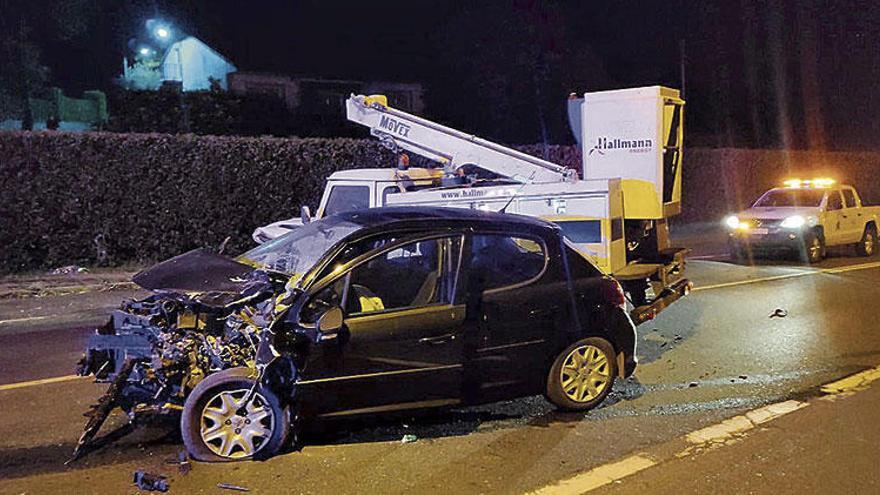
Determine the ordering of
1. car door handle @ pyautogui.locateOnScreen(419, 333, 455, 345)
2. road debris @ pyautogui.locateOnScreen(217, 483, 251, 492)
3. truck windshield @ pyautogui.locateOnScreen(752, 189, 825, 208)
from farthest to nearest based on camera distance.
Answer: truck windshield @ pyautogui.locateOnScreen(752, 189, 825, 208)
car door handle @ pyautogui.locateOnScreen(419, 333, 455, 345)
road debris @ pyautogui.locateOnScreen(217, 483, 251, 492)

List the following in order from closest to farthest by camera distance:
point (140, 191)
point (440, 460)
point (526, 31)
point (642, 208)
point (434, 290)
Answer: point (440, 460), point (434, 290), point (642, 208), point (140, 191), point (526, 31)

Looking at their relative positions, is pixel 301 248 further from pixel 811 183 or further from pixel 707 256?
Answer: pixel 811 183

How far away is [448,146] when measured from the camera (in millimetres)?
11258

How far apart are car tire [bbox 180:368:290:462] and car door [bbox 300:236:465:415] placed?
29cm

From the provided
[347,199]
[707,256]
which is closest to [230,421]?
[347,199]

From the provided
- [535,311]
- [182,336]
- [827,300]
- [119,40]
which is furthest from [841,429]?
[119,40]

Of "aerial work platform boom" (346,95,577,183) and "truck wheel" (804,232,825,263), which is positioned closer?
"aerial work platform boom" (346,95,577,183)

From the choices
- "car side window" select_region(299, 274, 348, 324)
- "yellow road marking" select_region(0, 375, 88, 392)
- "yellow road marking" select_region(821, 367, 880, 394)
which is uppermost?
"car side window" select_region(299, 274, 348, 324)

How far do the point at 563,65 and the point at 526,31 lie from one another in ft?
5.84

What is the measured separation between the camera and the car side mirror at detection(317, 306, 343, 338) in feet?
16.0

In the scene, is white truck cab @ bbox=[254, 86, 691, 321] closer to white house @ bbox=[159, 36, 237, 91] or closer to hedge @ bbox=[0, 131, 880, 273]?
hedge @ bbox=[0, 131, 880, 273]

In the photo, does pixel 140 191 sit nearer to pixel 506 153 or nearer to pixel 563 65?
pixel 506 153

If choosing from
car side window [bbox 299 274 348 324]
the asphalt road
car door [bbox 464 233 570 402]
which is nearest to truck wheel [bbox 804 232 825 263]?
the asphalt road

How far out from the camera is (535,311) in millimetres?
5691
